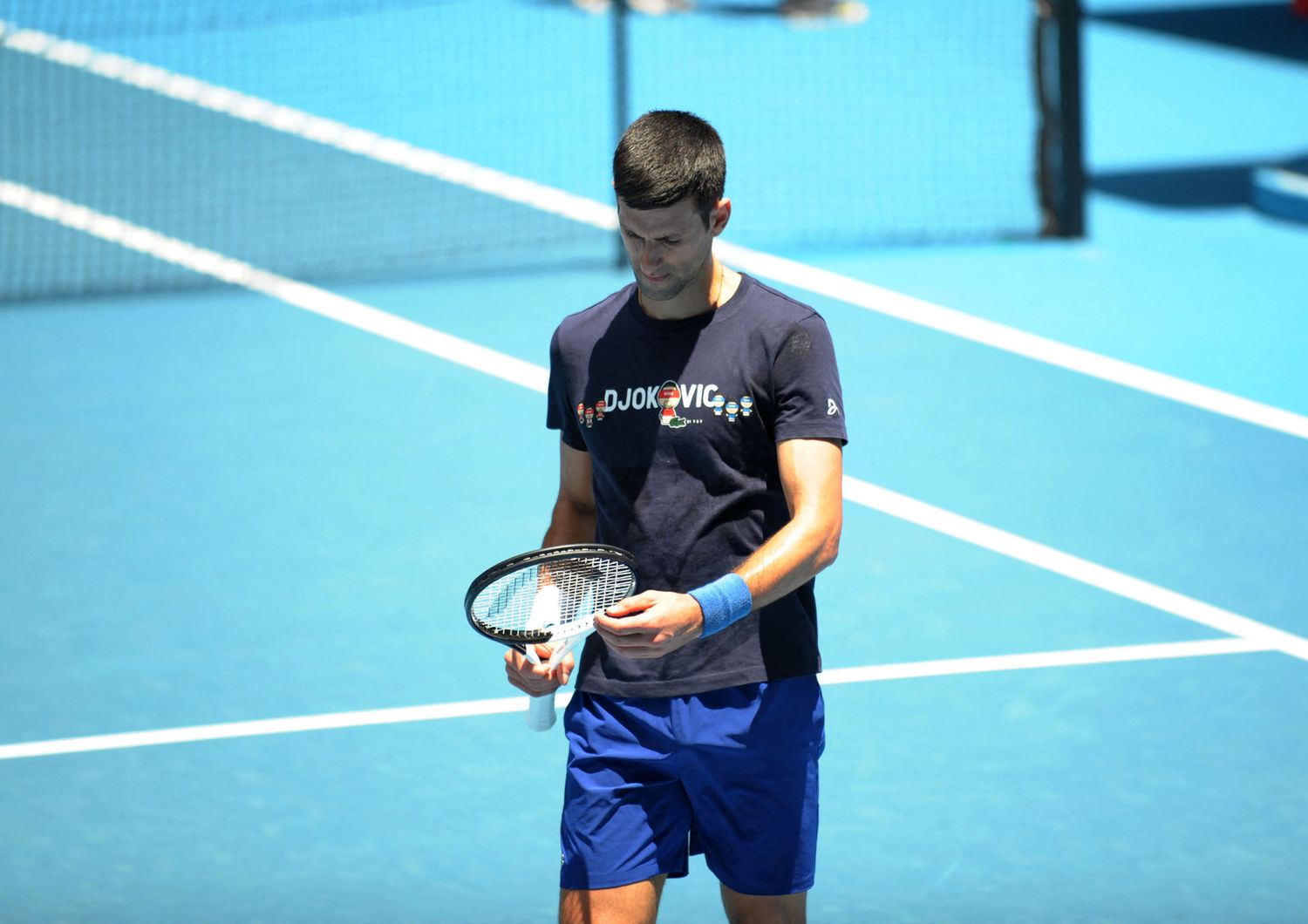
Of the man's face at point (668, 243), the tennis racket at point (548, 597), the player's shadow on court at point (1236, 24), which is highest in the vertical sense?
the player's shadow on court at point (1236, 24)

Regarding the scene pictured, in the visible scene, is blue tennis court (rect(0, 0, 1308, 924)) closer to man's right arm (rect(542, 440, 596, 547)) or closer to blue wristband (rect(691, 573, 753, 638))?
man's right arm (rect(542, 440, 596, 547))

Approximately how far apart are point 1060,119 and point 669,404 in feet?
29.0

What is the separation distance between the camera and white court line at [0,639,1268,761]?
21.2 feet

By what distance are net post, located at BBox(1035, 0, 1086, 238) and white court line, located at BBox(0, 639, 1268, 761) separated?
580 centimetres

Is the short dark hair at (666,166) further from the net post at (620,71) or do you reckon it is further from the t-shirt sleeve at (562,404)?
the net post at (620,71)

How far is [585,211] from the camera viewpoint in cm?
1298

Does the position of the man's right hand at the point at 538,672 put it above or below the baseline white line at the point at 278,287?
below

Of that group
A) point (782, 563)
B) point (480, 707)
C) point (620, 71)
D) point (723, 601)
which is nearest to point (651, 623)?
point (723, 601)

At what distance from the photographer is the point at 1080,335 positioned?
408 inches

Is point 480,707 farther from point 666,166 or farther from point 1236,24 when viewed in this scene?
point 1236,24

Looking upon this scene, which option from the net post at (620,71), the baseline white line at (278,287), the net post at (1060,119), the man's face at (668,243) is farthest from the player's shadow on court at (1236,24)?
the man's face at (668,243)

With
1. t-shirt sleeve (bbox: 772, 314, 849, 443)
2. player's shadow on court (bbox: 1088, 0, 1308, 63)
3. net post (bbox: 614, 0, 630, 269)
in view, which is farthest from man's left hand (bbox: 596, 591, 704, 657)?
player's shadow on court (bbox: 1088, 0, 1308, 63)

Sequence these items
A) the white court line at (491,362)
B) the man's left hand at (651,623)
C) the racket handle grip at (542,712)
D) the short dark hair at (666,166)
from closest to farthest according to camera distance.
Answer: the man's left hand at (651,623)
the short dark hair at (666,166)
the racket handle grip at (542,712)
the white court line at (491,362)

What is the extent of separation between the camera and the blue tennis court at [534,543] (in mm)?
5699
